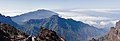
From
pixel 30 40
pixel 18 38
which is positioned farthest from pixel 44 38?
pixel 30 40

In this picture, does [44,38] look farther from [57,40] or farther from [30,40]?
[30,40]

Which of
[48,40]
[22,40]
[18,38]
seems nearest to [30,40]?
[22,40]

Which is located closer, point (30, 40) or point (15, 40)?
point (30, 40)

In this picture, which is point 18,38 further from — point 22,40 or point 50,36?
point 50,36

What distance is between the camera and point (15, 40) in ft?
547

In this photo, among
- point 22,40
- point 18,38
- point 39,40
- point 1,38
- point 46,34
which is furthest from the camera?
point 46,34

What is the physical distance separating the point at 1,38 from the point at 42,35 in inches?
→ 1861

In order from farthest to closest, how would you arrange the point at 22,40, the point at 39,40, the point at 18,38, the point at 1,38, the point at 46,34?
the point at 46,34
the point at 39,40
the point at 18,38
the point at 22,40
the point at 1,38

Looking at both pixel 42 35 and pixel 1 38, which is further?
pixel 42 35

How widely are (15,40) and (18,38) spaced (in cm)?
645

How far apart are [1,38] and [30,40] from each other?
14.1 metres

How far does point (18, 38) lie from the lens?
173 meters

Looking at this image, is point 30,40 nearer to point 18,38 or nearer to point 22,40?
point 22,40

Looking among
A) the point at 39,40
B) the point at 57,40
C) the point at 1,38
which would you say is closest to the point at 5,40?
the point at 1,38
